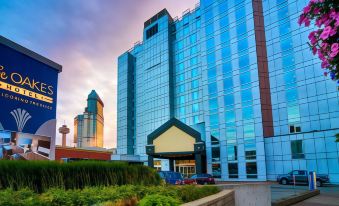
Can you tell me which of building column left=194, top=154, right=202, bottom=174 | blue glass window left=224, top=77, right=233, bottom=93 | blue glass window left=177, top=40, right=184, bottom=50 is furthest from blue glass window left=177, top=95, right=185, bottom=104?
building column left=194, top=154, right=202, bottom=174

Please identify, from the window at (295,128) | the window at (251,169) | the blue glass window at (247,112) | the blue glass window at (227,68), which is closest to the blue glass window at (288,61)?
the blue glass window at (247,112)

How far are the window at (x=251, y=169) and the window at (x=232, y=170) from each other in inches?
89.0

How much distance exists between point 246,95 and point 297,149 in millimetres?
11810

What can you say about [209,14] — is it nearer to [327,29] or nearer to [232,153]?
[232,153]

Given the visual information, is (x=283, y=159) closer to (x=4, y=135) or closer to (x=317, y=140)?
(x=317, y=140)

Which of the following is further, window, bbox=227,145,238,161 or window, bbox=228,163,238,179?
window, bbox=227,145,238,161

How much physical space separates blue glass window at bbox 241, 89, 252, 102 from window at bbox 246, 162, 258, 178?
10.3 meters

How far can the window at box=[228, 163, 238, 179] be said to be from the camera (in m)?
50.2

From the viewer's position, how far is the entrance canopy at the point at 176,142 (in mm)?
47719

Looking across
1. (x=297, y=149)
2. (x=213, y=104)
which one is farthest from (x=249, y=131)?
(x=213, y=104)

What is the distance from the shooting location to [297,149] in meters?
43.1

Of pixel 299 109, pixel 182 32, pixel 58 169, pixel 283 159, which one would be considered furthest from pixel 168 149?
pixel 58 169

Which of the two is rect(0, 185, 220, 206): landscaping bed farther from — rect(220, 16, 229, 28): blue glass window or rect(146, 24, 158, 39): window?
rect(146, 24, 158, 39): window

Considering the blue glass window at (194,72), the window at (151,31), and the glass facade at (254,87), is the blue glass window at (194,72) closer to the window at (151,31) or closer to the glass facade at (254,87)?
the glass facade at (254,87)
